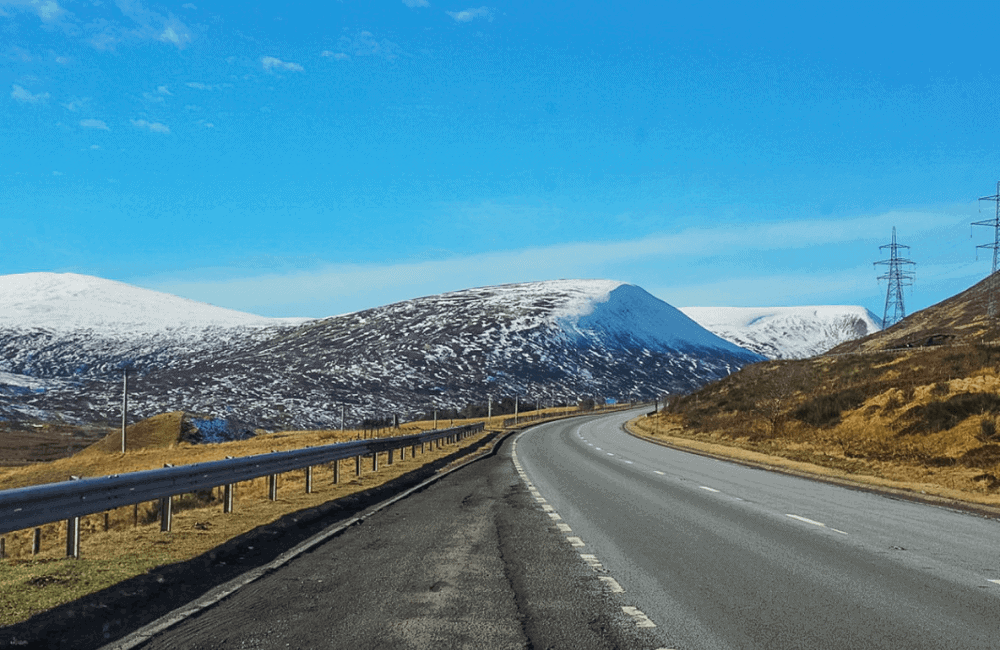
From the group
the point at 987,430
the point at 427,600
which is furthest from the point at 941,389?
the point at 427,600

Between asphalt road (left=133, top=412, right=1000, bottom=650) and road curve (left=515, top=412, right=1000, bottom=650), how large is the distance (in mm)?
27

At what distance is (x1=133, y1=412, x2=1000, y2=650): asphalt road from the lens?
5.84 meters

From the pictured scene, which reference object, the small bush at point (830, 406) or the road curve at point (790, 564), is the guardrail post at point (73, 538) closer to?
the road curve at point (790, 564)

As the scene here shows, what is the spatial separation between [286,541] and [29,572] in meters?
3.09

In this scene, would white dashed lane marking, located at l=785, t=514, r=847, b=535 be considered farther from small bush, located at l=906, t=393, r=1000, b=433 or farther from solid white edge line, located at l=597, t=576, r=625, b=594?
small bush, located at l=906, t=393, r=1000, b=433

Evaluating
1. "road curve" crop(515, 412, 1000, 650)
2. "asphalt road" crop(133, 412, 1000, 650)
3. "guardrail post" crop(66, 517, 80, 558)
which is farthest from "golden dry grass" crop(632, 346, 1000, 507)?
"guardrail post" crop(66, 517, 80, 558)

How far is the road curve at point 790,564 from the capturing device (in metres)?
5.97

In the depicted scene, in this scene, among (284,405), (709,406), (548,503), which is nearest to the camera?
(548,503)

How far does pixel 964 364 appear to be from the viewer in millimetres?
37375

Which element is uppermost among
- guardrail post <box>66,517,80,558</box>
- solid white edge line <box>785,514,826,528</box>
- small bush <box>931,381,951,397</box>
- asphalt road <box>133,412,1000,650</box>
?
small bush <box>931,381,951,397</box>

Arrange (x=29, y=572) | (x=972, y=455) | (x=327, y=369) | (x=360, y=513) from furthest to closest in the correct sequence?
(x=327, y=369)
(x=972, y=455)
(x=360, y=513)
(x=29, y=572)

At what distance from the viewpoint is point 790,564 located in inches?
344

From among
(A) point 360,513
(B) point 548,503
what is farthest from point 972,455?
(A) point 360,513

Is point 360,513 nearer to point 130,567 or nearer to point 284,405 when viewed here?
point 130,567
